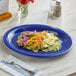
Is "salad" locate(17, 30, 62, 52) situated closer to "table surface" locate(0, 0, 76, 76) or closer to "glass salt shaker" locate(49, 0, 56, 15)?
"table surface" locate(0, 0, 76, 76)

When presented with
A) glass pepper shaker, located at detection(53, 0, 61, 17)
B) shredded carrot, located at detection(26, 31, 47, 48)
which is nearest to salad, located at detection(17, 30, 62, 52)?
shredded carrot, located at detection(26, 31, 47, 48)

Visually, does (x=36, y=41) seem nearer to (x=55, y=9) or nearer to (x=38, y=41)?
(x=38, y=41)

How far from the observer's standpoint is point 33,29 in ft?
4.99

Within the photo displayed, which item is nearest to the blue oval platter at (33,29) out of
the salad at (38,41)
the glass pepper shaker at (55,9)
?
the salad at (38,41)

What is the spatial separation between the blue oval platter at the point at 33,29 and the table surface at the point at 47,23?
22 millimetres

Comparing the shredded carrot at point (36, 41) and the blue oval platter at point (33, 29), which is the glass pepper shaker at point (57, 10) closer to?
the blue oval platter at point (33, 29)

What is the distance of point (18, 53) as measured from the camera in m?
1.30

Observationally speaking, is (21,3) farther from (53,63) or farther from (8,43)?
(53,63)

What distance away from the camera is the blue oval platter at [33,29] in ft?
4.27

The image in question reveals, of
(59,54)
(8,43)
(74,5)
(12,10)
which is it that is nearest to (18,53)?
(8,43)

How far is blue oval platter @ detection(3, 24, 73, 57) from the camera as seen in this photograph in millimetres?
1303

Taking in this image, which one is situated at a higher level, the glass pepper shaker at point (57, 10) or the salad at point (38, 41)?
the glass pepper shaker at point (57, 10)

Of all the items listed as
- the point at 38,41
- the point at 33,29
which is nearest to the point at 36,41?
the point at 38,41

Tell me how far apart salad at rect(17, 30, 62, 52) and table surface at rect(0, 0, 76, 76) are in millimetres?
56
